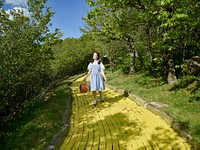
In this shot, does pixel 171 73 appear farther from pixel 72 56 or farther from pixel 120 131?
pixel 72 56

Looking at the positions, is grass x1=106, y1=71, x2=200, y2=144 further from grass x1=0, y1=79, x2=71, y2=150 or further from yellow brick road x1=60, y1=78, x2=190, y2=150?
grass x1=0, y1=79, x2=71, y2=150

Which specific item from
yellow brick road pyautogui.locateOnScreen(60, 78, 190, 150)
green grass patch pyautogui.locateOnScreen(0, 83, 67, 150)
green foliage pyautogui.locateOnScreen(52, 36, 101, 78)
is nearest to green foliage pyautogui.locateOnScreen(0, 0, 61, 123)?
green grass patch pyautogui.locateOnScreen(0, 83, 67, 150)

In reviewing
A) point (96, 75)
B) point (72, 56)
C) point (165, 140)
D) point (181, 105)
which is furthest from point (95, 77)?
point (72, 56)

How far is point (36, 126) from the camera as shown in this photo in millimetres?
8867

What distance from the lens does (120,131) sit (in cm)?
711

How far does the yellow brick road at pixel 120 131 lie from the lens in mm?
5984

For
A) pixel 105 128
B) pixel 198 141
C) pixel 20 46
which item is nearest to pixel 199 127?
pixel 198 141

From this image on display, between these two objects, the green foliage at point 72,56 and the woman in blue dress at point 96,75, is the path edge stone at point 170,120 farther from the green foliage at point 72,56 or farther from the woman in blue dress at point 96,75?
the green foliage at point 72,56

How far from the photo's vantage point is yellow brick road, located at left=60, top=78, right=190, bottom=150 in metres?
5.98

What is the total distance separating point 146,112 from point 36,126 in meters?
3.94

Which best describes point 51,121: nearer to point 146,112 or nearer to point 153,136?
point 146,112

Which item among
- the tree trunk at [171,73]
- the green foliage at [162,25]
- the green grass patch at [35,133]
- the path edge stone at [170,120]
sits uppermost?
the green foliage at [162,25]

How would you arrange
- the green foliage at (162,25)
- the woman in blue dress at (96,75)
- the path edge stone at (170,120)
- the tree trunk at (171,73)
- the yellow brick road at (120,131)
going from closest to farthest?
the path edge stone at (170,120)
the yellow brick road at (120,131)
the green foliage at (162,25)
the woman in blue dress at (96,75)
the tree trunk at (171,73)

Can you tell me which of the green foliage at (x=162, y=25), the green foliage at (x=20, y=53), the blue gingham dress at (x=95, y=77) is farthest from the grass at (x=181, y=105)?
the green foliage at (x=20, y=53)
